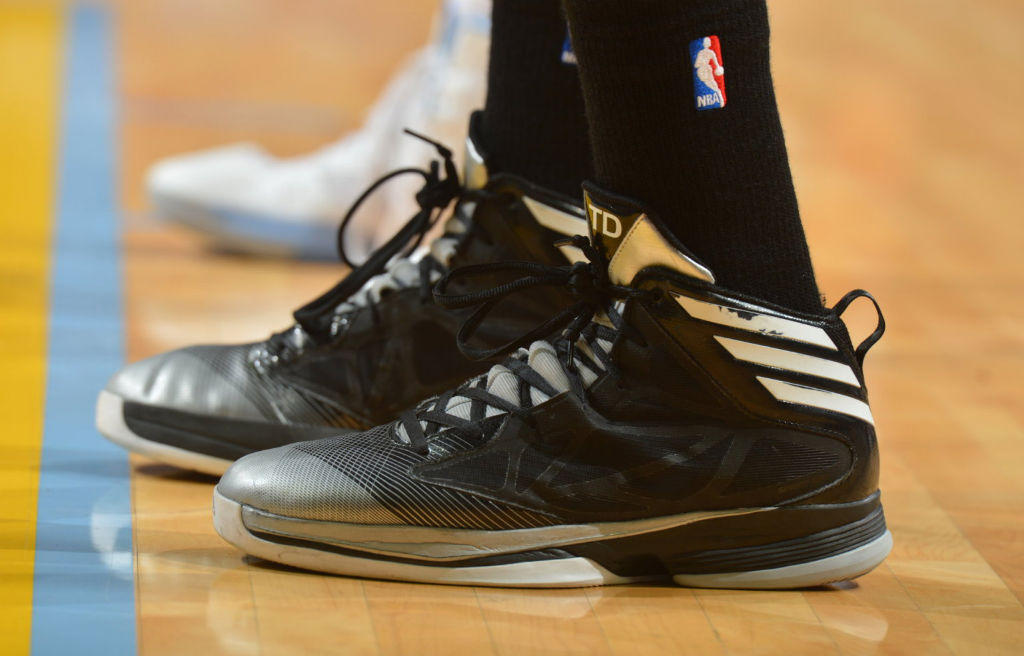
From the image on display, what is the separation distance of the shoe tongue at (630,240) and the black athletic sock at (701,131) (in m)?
0.01

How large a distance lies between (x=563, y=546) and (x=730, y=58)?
13.9 inches

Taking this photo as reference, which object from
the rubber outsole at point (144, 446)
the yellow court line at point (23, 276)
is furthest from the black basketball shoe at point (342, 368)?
the yellow court line at point (23, 276)

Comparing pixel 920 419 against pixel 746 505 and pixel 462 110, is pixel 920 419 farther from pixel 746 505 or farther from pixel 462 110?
pixel 462 110

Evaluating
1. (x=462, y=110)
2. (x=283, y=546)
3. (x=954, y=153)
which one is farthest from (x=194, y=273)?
(x=954, y=153)

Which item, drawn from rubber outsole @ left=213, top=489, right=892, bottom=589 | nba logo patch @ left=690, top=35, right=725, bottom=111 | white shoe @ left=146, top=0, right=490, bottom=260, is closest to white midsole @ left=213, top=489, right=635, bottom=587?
rubber outsole @ left=213, top=489, right=892, bottom=589

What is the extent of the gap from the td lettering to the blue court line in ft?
1.33

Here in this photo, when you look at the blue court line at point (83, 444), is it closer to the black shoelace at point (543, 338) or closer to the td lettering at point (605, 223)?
the black shoelace at point (543, 338)

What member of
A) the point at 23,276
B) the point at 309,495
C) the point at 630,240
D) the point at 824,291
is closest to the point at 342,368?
the point at 309,495

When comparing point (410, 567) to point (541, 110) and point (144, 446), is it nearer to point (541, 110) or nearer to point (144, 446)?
point (144, 446)

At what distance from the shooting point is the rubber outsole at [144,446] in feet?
3.51

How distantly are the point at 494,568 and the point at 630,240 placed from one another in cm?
25

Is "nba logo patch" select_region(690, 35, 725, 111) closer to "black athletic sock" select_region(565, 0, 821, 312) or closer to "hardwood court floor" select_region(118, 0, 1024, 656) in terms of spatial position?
"black athletic sock" select_region(565, 0, 821, 312)

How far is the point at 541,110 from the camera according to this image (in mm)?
1101

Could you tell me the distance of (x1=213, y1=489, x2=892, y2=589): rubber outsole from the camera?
2.95 ft
